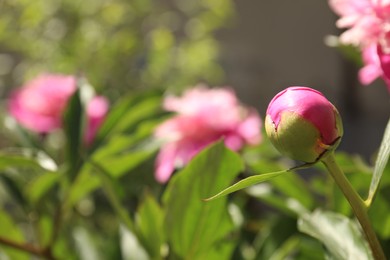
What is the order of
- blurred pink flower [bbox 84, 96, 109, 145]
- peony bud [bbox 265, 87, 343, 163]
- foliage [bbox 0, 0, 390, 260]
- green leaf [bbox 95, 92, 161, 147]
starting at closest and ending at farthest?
1. peony bud [bbox 265, 87, 343, 163]
2. foliage [bbox 0, 0, 390, 260]
3. green leaf [bbox 95, 92, 161, 147]
4. blurred pink flower [bbox 84, 96, 109, 145]

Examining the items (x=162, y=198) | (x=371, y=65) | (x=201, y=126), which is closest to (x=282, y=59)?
(x=201, y=126)

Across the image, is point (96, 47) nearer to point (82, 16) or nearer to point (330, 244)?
point (82, 16)

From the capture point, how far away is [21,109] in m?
1.03

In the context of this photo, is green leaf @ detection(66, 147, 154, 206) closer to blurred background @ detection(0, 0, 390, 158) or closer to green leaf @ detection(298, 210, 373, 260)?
blurred background @ detection(0, 0, 390, 158)

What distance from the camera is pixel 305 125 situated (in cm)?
32

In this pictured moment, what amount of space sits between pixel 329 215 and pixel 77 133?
285 mm

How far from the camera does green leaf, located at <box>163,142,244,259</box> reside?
0.43 m

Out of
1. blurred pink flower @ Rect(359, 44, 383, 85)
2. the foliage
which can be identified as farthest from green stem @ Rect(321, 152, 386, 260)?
blurred pink flower @ Rect(359, 44, 383, 85)

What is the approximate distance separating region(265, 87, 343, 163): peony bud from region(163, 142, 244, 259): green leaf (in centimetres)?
10

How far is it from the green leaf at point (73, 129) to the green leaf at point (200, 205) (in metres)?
0.14

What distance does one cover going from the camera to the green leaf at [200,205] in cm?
43

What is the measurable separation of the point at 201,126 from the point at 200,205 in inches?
13.3

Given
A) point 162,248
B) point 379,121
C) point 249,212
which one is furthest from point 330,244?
point 379,121

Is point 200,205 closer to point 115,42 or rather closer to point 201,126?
point 201,126
